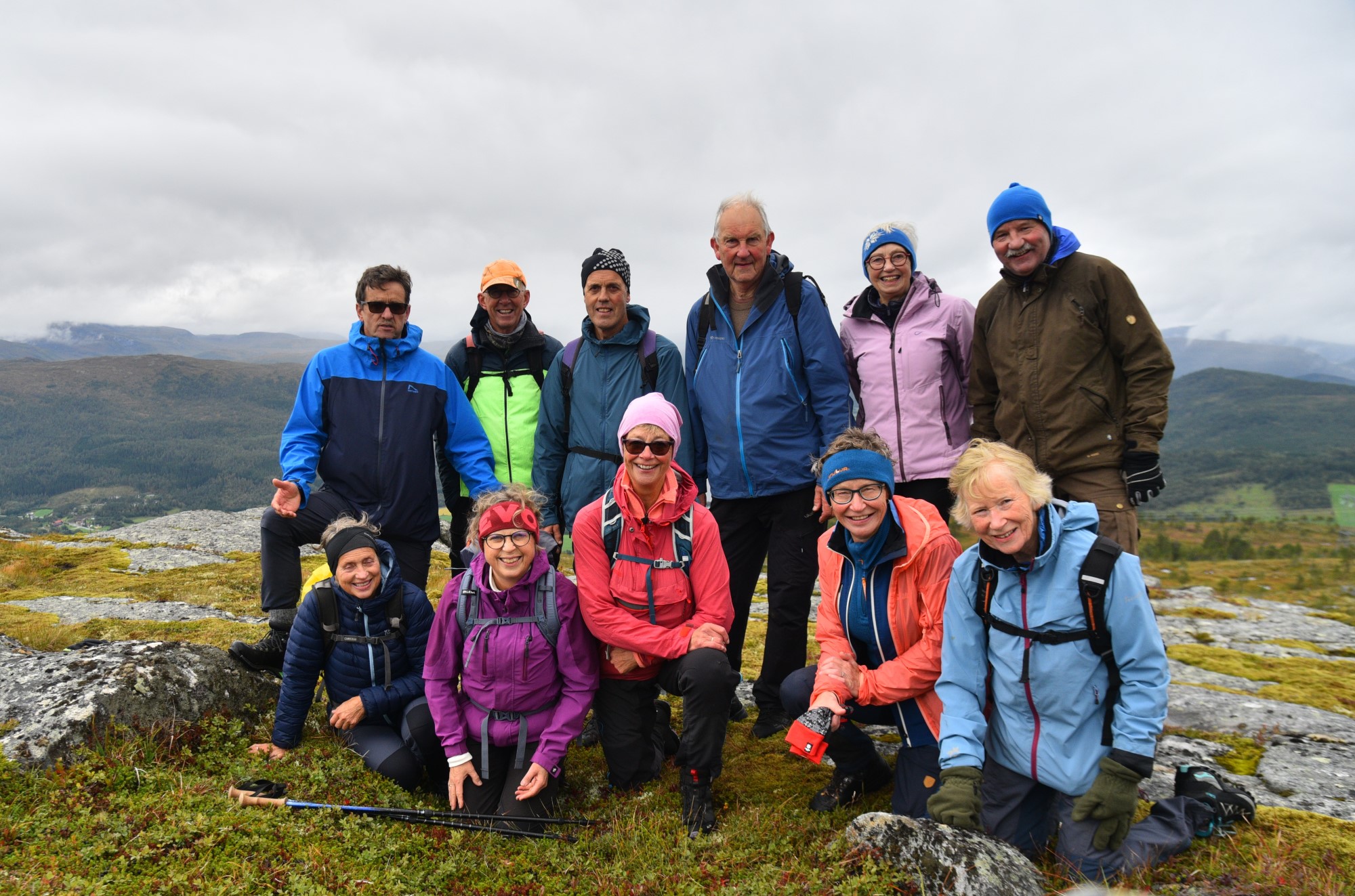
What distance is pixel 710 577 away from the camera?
284 inches

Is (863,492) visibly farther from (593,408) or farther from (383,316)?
(383,316)

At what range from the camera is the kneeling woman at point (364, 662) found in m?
7.27

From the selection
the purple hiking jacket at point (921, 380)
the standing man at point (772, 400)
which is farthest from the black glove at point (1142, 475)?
the standing man at point (772, 400)

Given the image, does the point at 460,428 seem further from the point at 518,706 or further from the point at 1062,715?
the point at 1062,715

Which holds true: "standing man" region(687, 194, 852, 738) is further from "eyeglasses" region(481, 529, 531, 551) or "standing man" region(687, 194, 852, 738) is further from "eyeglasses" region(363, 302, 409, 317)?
"eyeglasses" region(363, 302, 409, 317)

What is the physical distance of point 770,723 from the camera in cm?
880

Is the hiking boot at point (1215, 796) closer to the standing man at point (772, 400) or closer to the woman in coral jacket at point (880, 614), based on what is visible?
the woman in coral jacket at point (880, 614)

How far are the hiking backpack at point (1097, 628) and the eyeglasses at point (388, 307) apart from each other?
7124mm

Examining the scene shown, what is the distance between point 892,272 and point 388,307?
598 centimetres

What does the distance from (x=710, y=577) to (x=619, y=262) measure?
3961 millimetres

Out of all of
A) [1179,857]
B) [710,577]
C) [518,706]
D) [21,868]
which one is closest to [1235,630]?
[1179,857]

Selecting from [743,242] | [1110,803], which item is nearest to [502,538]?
[743,242]

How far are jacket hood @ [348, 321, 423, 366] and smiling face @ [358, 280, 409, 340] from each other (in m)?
0.06

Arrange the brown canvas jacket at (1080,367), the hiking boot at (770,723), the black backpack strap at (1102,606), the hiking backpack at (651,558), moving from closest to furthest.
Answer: the black backpack strap at (1102,606)
the brown canvas jacket at (1080,367)
the hiking backpack at (651,558)
the hiking boot at (770,723)
